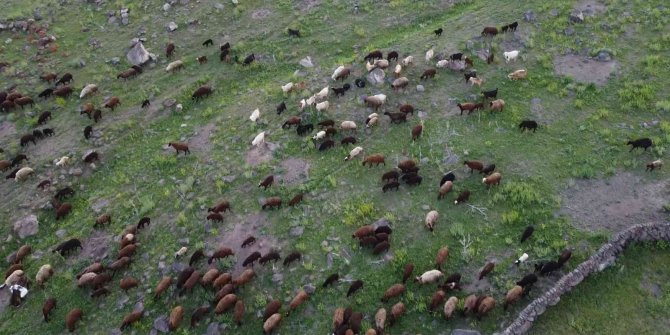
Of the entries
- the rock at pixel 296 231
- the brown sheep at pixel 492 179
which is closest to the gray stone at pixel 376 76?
the brown sheep at pixel 492 179

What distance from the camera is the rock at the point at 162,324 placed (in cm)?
1562

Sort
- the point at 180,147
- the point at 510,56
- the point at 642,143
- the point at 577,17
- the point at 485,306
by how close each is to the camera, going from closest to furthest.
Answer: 1. the point at 485,306
2. the point at 642,143
3. the point at 180,147
4. the point at 510,56
5. the point at 577,17

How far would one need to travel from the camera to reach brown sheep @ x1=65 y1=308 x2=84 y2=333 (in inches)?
631

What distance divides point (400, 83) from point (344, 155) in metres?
4.72

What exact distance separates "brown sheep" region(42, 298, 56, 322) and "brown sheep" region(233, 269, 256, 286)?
577cm

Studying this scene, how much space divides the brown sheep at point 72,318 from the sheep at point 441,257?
35.8 ft

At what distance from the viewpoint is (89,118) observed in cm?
2442

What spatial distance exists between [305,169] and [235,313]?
656cm

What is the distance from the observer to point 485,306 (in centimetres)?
1446

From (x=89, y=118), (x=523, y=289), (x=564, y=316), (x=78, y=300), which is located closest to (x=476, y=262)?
(x=523, y=289)

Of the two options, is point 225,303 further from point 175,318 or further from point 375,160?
point 375,160

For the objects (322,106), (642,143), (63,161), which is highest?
(63,161)

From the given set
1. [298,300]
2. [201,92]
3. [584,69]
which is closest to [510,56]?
[584,69]

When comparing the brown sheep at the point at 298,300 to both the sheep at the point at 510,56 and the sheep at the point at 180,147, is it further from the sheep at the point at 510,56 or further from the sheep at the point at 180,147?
the sheep at the point at 510,56
